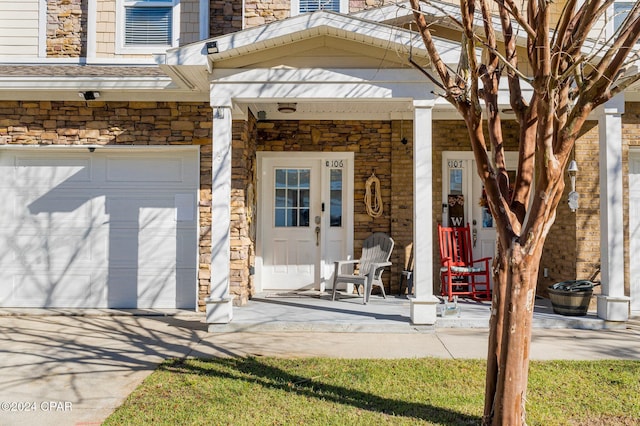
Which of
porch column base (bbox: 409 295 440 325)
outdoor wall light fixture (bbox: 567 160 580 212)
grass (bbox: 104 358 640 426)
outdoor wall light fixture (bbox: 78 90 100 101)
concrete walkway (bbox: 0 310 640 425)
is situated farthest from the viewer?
outdoor wall light fixture (bbox: 78 90 100 101)

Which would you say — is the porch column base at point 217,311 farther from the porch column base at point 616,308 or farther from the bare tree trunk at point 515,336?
the porch column base at point 616,308

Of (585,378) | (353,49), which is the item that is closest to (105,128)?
(353,49)

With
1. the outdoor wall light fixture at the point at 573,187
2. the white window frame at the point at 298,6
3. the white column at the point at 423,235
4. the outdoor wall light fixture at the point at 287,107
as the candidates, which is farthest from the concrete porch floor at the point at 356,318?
the white window frame at the point at 298,6

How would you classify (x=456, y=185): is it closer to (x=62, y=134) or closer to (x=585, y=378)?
(x=585, y=378)

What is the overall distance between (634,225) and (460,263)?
7.78ft

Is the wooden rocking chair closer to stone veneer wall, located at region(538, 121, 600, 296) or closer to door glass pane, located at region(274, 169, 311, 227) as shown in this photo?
door glass pane, located at region(274, 169, 311, 227)

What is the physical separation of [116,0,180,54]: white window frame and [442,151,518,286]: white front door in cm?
448

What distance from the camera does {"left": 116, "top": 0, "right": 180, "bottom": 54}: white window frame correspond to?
7.18 m

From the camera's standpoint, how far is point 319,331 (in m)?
5.62

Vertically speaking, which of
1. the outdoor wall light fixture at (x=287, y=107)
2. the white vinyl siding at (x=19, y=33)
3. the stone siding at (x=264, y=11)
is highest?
the stone siding at (x=264, y=11)

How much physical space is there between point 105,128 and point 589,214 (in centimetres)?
674

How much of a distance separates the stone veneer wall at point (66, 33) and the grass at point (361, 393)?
5.24m

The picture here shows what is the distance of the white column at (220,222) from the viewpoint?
5578 mm

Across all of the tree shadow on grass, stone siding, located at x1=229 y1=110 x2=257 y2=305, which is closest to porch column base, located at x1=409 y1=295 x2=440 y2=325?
the tree shadow on grass
